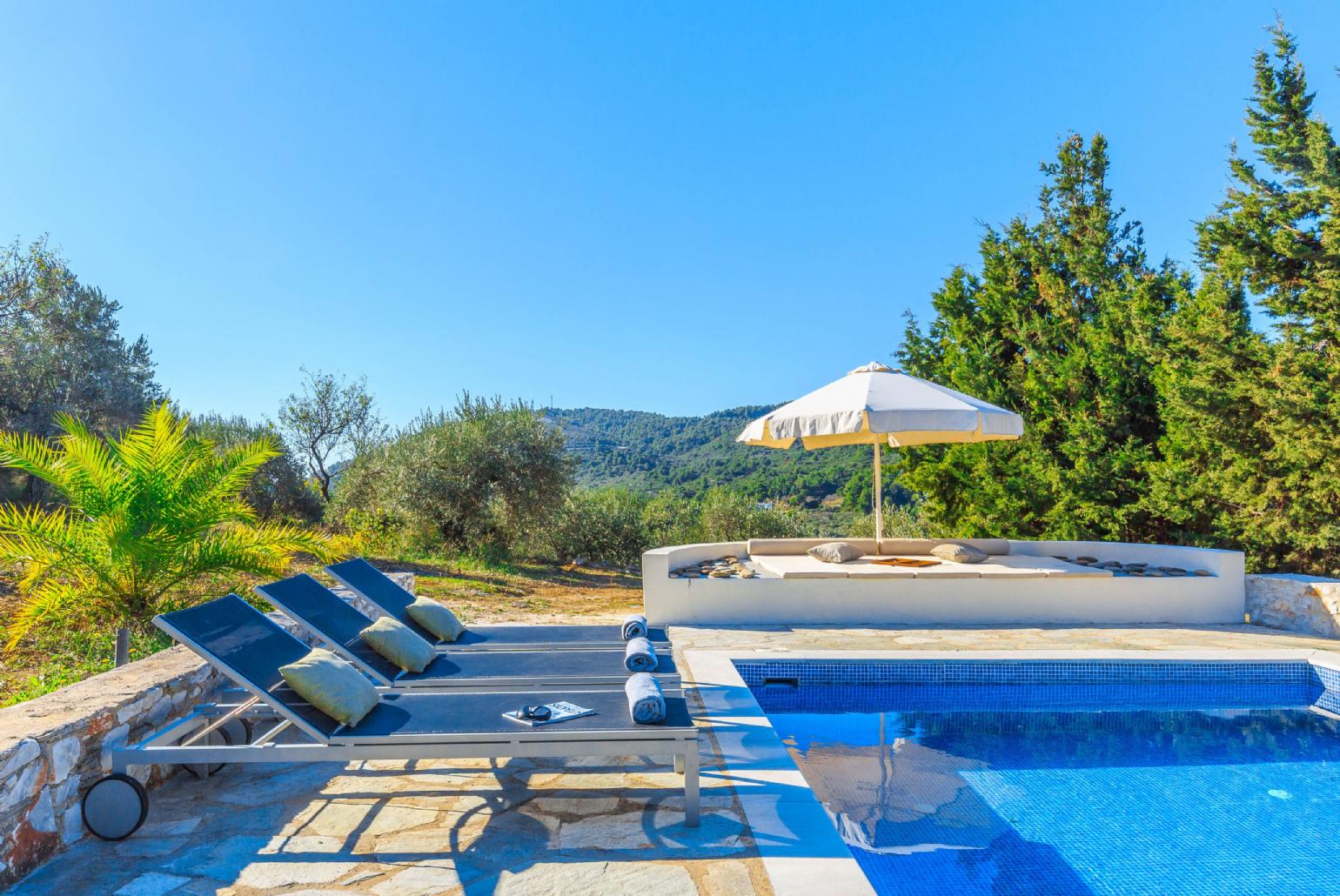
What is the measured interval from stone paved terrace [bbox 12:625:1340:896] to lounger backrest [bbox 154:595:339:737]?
484 millimetres

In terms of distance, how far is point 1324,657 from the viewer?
6.19 m

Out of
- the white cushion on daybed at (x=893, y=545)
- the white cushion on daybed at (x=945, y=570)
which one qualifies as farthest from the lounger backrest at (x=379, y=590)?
the white cushion on daybed at (x=893, y=545)

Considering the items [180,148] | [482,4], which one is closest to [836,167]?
[482,4]

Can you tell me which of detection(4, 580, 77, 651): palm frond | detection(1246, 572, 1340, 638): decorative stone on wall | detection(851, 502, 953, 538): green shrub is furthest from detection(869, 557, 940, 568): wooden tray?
detection(4, 580, 77, 651): palm frond

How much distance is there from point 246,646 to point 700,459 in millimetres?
31599

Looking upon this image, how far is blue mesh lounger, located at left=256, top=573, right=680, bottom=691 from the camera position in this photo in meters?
4.02

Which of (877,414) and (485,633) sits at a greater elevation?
(877,414)

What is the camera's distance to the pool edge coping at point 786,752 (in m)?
2.70

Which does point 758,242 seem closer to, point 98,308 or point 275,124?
point 275,124

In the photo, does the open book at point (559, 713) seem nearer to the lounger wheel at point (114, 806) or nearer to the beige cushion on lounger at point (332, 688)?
the beige cushion on lounger at point (332, 688)

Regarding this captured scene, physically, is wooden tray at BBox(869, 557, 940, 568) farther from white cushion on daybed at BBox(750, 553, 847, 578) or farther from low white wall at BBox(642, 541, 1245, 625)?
low white wall at BBox(642, 541, 1245, 625)

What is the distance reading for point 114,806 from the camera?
10.3ft

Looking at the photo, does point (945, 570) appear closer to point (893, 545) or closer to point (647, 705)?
point (893, 545)

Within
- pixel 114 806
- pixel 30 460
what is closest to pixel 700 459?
pixel 30 460
